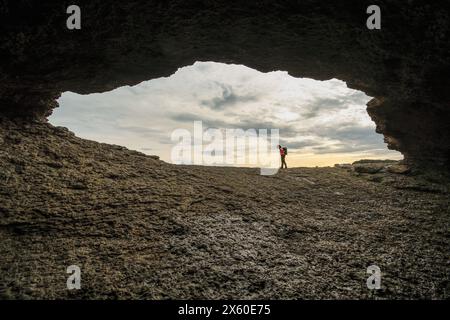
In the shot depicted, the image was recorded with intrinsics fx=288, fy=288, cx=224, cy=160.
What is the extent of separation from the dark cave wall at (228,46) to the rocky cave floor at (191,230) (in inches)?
154

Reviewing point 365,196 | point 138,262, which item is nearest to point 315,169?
point 365,196

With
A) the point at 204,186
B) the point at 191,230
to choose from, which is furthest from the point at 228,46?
the point at 191,230

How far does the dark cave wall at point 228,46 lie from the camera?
425 inches

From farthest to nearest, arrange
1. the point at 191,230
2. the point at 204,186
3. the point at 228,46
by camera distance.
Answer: the point at 204,186 → the point at 228,46 → the point at 191,230

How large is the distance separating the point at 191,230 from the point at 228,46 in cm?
947

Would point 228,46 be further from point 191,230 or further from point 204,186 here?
point 191,230

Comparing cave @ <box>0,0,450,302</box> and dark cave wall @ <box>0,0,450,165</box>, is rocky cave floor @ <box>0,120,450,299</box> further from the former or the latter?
dark cave wall @ <box>0,0,450,165</box>

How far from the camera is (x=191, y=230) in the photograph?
11.5 meters

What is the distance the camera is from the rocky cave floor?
28.7 ft

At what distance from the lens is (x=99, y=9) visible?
34.8 ft

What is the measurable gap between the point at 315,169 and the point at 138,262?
57.2 feet

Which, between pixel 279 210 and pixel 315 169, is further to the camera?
pixel 315 169
